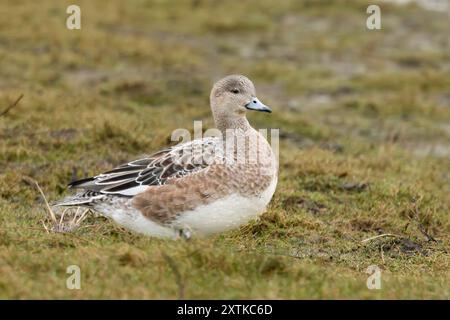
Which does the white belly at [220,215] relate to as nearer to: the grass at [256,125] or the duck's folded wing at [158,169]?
the grass at [256,125]

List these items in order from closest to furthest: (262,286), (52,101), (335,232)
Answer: (262,286)
(335,232)
(52,101)

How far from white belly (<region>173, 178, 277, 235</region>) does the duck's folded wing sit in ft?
1.13

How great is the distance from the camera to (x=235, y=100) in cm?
687

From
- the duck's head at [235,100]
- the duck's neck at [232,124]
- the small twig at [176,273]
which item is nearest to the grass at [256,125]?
the small twig at [176,273]

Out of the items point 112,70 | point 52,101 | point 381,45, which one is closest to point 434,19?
point 381,45

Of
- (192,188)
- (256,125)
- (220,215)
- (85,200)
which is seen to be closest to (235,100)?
(192,188)

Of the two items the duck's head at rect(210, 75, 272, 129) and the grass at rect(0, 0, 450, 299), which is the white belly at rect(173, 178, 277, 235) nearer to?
the grass at rect(0, 0, 450, 299)

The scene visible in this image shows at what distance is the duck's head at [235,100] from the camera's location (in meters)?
6.84

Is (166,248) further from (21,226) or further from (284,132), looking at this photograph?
(284,132)

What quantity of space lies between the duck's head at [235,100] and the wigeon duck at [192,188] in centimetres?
8

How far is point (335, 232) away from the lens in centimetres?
754

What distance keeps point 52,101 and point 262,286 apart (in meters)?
6.34

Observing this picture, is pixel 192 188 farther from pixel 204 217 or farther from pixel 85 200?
pixel 85 200

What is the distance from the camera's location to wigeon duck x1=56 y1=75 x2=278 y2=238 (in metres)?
6.08
